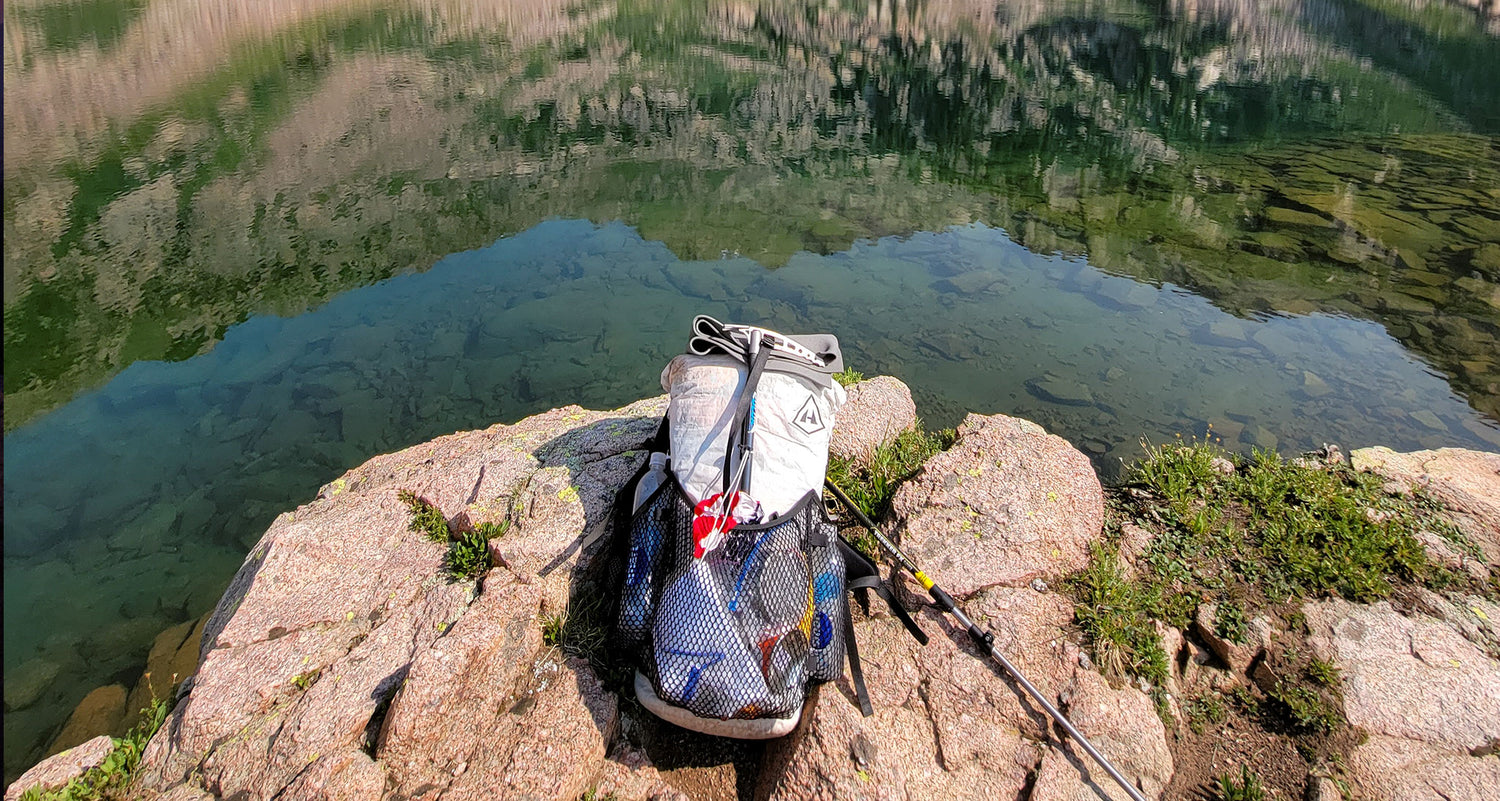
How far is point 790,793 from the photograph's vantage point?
4273 mm

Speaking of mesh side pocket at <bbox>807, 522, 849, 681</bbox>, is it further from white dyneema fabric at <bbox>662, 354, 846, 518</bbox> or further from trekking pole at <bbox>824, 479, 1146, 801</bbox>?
trekking pole at <bbox>824, 479, 1146, 801</bbox>

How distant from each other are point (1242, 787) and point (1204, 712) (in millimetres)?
476

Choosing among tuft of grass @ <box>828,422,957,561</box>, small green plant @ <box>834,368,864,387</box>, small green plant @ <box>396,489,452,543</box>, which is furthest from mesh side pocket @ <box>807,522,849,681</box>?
small green plant @ <box>834,368,864,387</box>

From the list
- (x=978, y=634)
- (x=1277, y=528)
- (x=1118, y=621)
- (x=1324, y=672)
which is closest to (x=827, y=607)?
(x=978, y=634)

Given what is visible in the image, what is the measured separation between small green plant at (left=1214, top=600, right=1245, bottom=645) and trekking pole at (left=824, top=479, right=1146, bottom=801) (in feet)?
4.66

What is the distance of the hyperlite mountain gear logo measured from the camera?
16.5 feet

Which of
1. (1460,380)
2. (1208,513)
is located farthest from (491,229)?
(1460,380)

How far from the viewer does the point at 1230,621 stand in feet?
17.4

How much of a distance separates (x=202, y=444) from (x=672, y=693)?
9.44 metres

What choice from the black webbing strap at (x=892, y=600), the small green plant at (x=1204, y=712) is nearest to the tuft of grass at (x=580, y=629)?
the black webbing strap at (x=892, y=600)

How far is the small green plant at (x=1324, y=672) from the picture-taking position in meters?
4.88

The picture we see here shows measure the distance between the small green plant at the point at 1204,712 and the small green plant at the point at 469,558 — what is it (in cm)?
456

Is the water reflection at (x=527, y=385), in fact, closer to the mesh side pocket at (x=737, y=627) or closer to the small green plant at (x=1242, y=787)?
the small green plant at (x=1242, y=787)

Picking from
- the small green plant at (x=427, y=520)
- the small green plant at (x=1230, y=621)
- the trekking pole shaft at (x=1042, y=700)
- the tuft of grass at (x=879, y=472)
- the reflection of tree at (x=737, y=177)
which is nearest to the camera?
the trekking pole shaft at (x=1042, y=700)
